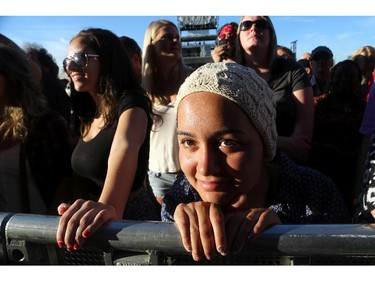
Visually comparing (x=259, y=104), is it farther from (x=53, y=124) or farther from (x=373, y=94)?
(x=53, y=124)

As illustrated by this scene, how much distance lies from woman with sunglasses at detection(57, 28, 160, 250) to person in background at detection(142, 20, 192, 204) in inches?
24.7

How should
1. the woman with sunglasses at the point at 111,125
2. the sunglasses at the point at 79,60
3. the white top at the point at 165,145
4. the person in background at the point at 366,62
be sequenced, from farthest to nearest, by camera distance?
the person in background at the point at 366,62
the white top at the point at 165,145
the sunglasses at the point at 79,60
the woman with sunglasses at the point at 111,125

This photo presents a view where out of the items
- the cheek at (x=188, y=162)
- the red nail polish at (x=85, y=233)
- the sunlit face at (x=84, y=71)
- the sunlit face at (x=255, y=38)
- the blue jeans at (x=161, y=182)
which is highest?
the sunlit face at (x=255, y=38)

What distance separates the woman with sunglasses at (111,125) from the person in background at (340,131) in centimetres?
113

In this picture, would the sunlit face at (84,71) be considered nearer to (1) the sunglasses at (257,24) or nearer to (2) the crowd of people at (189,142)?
(2) the crowd of people at (189,142)

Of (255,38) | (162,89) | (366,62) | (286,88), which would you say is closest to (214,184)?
(286,88)

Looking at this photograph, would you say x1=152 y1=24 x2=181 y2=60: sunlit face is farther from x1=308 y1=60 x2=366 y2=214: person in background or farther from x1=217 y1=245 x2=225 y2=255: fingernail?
x1=217 y1=245 x2=225 y2=255: fingernail

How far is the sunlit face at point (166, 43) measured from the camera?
121 inches

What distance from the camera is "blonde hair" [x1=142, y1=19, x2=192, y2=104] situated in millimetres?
3012

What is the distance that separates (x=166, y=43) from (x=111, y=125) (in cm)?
126

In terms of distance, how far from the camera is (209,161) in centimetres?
104

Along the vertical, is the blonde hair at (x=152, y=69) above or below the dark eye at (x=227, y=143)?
above

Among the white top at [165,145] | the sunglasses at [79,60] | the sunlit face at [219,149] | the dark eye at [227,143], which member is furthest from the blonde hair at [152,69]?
the dark eye at [227,143]

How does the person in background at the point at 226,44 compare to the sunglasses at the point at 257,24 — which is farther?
the person in background at the point at 226,44
